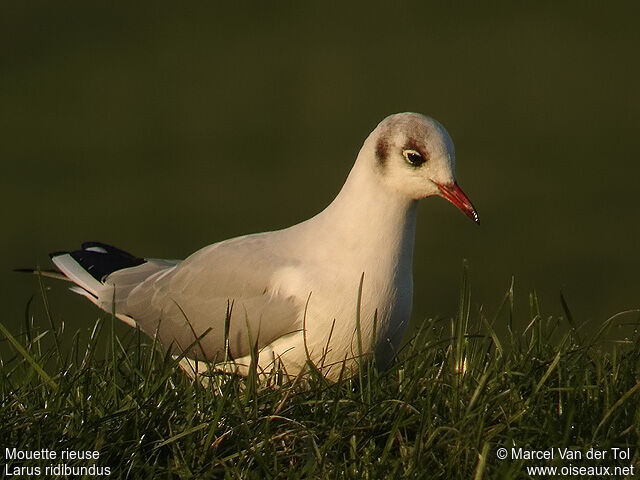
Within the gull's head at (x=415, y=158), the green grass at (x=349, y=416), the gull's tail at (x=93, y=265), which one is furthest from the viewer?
the gull's tail at (x=93, y=265)

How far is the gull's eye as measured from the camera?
16.6ft

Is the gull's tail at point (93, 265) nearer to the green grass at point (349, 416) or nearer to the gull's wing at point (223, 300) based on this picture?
the gull's wing at point (223, 300)

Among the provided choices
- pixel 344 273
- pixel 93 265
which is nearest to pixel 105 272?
pixel 93 265

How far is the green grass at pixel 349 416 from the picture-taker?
3.84 metres

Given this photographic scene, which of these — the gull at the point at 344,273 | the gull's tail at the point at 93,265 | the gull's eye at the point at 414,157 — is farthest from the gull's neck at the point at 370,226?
the gull's tail at the point at 93,265

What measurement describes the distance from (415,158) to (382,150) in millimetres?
167

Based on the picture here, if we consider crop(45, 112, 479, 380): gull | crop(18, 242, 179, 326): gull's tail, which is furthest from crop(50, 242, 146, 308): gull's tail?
crop(45, 112, 479, 380): gull

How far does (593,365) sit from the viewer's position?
4.60 meters

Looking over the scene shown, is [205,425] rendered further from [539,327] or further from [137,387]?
[539,327]

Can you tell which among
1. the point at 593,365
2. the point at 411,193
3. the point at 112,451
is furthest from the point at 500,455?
the point at 411,193

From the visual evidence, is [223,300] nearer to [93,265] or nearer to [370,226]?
[370,226]

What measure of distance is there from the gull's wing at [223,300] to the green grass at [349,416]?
60cm

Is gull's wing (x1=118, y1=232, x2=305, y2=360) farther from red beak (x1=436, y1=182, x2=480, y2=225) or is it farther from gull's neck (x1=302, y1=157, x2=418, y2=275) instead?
red beak (x1=436, y1=182, x2=480, y2=225)

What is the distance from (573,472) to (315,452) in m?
Result: 0.80
